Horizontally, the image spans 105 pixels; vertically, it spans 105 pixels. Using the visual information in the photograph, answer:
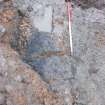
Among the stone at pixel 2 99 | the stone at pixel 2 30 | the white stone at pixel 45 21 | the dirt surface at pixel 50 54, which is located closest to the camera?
the stone at pixel 2 99

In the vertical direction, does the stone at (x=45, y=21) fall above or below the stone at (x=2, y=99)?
above

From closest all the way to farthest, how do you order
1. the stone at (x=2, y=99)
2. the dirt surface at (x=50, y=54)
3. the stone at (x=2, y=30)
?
the stone at (x=2, y=99) < the dirt surface at (x=50, y=54) < the stone at (x=2, y=30)

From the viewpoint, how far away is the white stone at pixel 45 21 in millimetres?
4551

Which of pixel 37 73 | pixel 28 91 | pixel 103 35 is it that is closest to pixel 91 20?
pixel 103 35

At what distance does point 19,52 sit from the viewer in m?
4.25

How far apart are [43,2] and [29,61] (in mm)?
1043

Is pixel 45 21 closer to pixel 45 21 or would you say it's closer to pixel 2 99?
pixel 45 21

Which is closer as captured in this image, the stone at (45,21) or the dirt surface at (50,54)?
the dirt surface at (50,54)

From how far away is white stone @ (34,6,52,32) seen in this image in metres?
4.55

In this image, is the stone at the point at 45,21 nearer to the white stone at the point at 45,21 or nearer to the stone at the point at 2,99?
the white stone at the point at 45,21

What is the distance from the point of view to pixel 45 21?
4.63m

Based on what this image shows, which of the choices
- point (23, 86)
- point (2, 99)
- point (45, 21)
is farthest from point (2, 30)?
point (2, 99)

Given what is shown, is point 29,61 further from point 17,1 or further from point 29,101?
point 17,1

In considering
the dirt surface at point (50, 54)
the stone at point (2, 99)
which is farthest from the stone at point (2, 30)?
the stone at point (2, 99)
